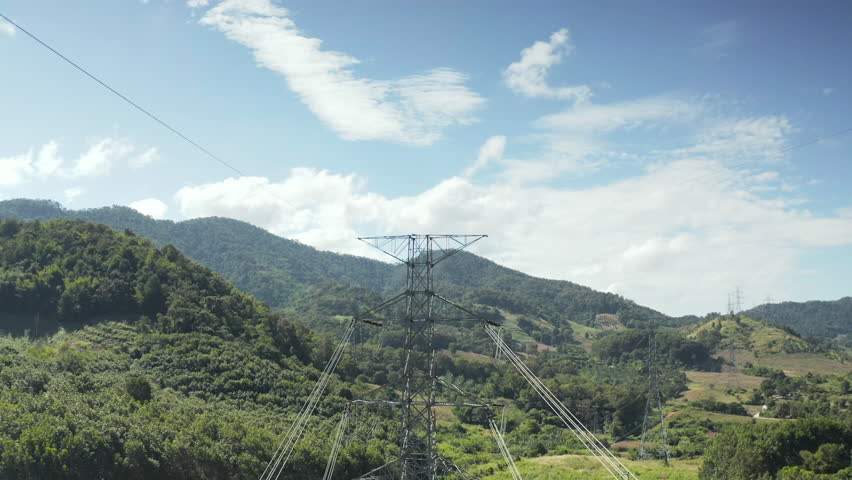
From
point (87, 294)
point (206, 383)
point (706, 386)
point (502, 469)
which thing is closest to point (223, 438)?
point (206, 383)

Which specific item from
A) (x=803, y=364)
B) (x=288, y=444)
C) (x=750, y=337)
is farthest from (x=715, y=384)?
(x=288, y=444)

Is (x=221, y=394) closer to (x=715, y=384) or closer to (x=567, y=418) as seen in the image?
(x=567, y=418)

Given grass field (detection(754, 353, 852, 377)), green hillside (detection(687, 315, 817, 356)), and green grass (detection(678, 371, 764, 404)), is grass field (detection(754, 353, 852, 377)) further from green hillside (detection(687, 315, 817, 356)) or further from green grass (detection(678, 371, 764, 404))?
green grass (detection(678, 371, 764, 404))

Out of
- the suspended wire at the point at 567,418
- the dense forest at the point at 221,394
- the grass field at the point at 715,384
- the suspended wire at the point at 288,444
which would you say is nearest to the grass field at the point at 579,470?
the dense forest at the point at 221,394

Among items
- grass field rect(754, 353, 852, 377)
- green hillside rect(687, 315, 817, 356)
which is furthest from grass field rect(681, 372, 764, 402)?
green hillside rect(687, 315, 817, 356)

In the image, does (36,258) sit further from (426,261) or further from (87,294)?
(426,261)
